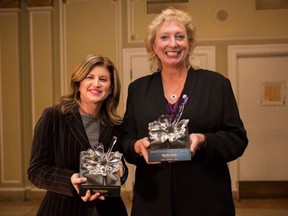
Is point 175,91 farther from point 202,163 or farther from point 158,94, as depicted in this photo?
point 202,163

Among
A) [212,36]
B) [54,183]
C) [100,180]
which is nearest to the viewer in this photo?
[100,180]

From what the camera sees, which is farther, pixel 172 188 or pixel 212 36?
pixel 212 36

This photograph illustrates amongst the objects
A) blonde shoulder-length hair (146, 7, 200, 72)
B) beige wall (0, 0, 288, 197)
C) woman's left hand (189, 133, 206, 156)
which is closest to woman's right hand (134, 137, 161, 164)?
woman's left hand (189, 133, 206, 156)

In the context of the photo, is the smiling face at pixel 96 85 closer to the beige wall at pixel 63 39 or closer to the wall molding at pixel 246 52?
the beige wall at pixel 63 39

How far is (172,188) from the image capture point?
64.2 inches

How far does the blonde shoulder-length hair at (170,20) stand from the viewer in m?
1.70

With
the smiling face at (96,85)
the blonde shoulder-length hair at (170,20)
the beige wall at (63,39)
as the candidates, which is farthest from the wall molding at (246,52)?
the smiling face at (96,85)

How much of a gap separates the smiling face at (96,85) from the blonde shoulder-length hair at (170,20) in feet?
0.81

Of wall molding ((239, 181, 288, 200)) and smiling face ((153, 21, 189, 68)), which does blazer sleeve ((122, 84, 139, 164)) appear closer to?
smiling face ((153, 21, 189, 68))

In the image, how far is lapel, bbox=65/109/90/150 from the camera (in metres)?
1.74

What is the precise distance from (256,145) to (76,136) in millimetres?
3728

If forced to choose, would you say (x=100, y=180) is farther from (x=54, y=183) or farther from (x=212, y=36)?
(x=212, y=36)

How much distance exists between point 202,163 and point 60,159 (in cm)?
66

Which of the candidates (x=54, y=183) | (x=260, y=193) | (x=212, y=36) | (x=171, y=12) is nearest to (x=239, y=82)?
(x=212, y=36)
